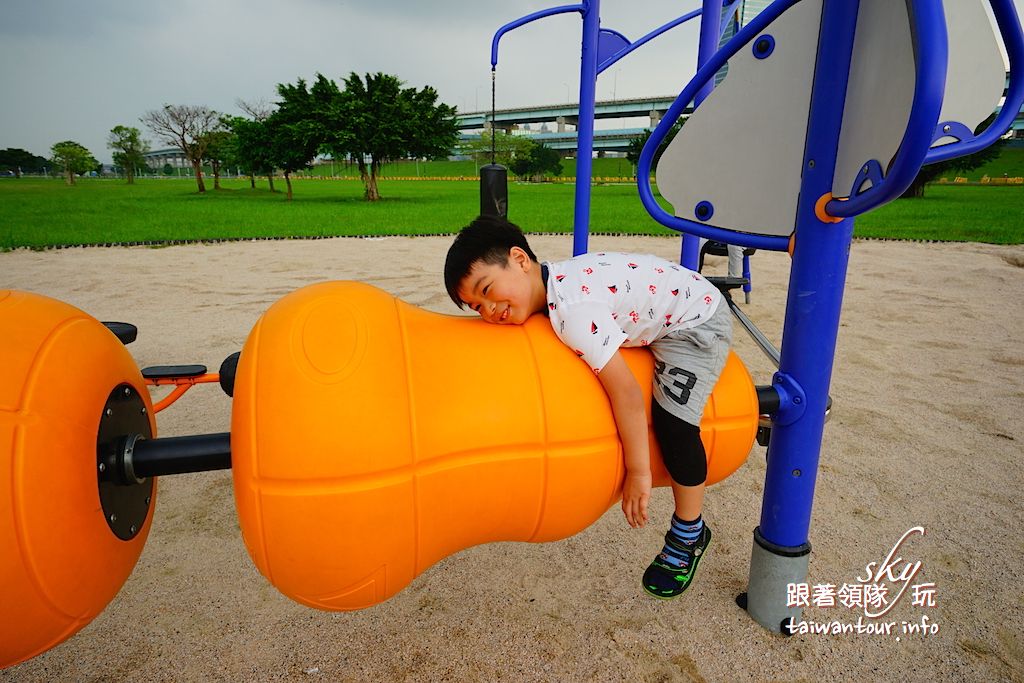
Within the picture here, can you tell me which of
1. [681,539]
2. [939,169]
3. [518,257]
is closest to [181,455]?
[518,257]

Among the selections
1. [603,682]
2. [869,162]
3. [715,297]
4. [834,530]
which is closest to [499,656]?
[603,682]

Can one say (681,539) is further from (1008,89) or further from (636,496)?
(1008,89)

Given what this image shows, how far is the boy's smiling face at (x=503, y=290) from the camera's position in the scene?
4.77 feet

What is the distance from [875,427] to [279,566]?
A: 3129 mm

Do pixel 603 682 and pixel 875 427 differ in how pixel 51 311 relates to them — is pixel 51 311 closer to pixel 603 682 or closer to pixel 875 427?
pixel 603 682

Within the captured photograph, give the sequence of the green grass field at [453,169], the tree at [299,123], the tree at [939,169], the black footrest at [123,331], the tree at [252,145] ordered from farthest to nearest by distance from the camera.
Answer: the green grass field at [453,169]
the tree at [252,145]
the tree at [299,123]
the tree at [939,169]
the black footrest at [123,331]

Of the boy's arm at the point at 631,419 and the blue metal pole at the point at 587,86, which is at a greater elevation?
the blue metal pole at the point at 587,86

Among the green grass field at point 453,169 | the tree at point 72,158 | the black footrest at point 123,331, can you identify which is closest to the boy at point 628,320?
the black footrest at point 123,331

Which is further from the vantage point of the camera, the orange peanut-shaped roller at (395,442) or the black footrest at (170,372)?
the black footrest at (170,372)

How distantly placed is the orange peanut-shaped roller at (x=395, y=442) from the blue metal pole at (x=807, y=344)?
22.2 inches

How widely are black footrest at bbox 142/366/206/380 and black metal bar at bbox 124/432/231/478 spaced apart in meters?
0.83

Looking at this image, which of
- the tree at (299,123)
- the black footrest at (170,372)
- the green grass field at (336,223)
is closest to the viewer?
the black footrest at (170,372)

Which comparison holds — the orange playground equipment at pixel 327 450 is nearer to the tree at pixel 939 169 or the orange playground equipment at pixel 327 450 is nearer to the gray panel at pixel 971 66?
the gray panel at pixel 971 66

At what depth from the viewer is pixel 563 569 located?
2.04 m
